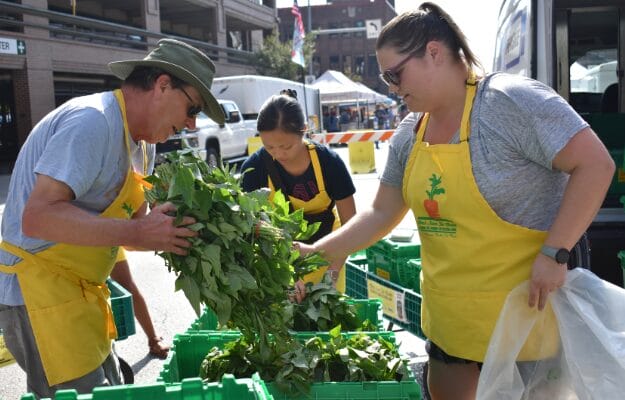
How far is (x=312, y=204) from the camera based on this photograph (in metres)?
3.82

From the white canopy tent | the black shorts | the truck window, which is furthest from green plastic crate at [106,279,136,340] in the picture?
the white canopy tent

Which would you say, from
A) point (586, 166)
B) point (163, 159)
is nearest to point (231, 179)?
point (163, 159)

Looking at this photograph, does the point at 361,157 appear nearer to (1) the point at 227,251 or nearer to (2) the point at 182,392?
(1) the point at 227,251

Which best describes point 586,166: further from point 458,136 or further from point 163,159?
point 163,159

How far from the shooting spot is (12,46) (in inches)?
810

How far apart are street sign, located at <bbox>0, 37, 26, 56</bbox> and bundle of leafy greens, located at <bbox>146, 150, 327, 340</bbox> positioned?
20.6m

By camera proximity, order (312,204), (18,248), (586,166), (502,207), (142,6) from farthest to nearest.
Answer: (142,6), (312,204), (18,248), (502,207), (586,166)

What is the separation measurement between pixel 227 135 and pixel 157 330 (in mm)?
13401

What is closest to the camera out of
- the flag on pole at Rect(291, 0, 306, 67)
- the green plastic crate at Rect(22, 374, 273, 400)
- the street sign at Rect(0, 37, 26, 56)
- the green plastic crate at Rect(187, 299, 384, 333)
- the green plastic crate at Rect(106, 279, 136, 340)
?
the green plastic crate at Rect(22, 374, 273, 400)

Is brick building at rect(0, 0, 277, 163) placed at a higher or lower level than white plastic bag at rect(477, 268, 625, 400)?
higher

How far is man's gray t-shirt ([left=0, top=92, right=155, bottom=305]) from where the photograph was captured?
2.15 metres

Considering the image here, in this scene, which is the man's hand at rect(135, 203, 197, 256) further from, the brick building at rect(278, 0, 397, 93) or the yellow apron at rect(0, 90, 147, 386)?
the brick building at rect(278, 0, 397, 93)

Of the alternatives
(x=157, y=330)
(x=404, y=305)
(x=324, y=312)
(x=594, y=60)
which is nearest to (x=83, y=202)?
(x=324, y=312)

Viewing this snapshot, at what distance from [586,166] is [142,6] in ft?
95.0
